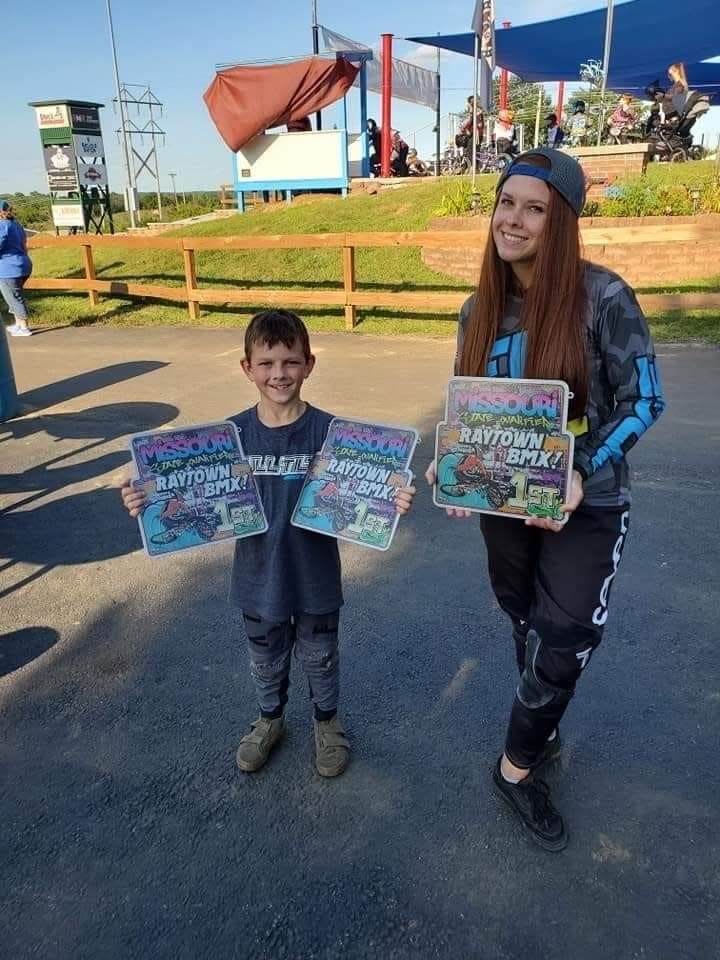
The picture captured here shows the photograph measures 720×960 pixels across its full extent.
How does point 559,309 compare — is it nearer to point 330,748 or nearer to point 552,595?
point 552,595

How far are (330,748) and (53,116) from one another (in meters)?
19.1

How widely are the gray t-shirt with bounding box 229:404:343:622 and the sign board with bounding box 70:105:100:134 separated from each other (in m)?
18.3

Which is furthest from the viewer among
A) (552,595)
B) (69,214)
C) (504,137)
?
(504,137)

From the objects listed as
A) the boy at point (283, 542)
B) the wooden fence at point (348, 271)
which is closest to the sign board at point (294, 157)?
the wooden fence at point (348, 271)

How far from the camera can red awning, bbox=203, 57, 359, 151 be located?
54.6 feet

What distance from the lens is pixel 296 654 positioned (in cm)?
250

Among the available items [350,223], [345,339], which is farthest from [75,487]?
[350,223]

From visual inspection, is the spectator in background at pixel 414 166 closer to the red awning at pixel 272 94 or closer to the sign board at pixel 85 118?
the red awning at pixel 272 94

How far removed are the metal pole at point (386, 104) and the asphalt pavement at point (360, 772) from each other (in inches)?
694

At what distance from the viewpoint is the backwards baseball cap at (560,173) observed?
1.77 m

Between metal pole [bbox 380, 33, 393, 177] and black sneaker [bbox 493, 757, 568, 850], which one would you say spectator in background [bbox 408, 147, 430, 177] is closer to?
metal pole [bbox 380, 33, 393, 177]

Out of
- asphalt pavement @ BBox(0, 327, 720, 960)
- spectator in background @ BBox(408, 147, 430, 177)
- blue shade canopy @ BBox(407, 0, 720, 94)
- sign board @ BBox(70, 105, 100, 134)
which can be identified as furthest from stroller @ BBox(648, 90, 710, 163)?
asphalt pavement @ BBox(0, 327, 720, 960)

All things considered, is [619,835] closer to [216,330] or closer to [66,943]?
[66,943]

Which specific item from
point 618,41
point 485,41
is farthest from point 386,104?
point 618,41
